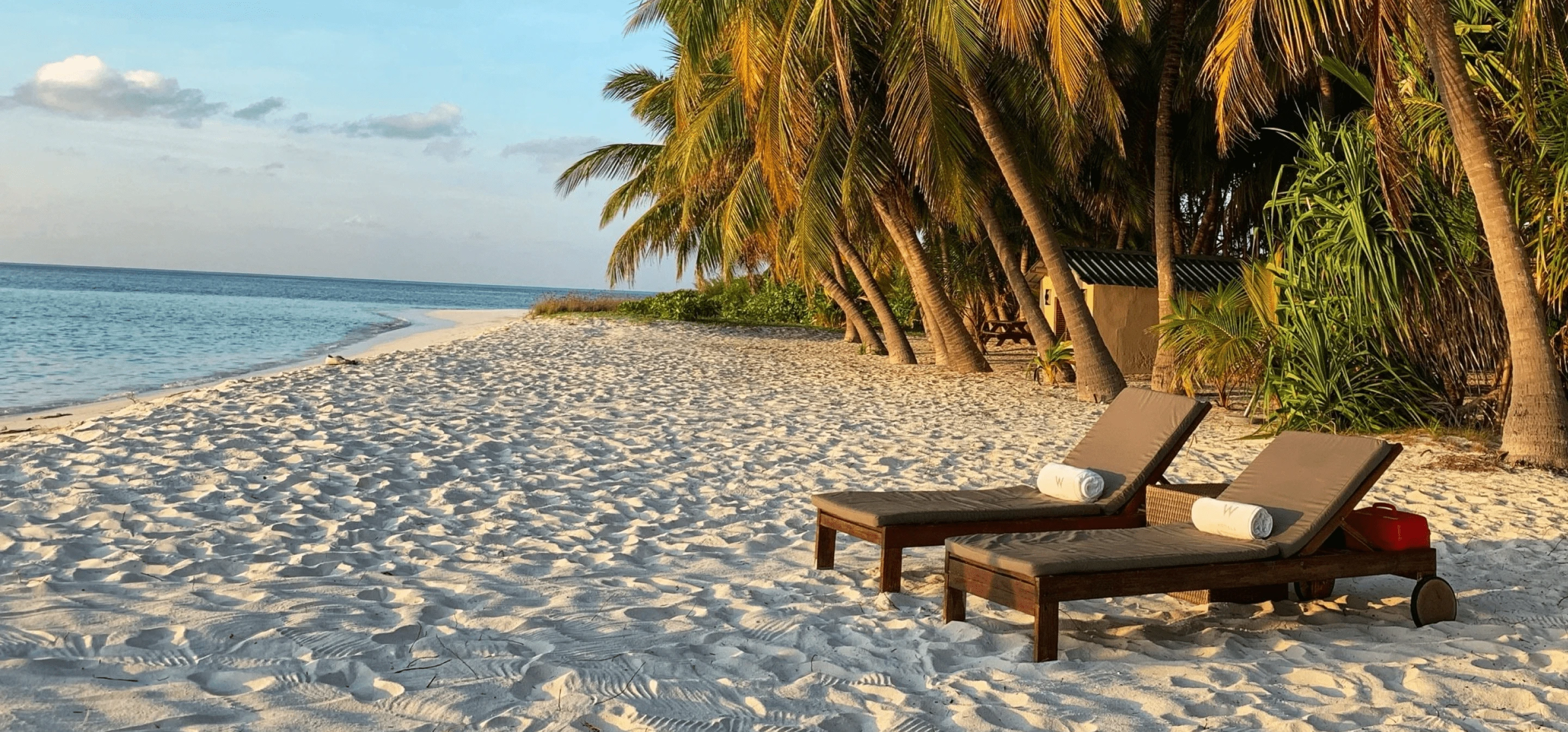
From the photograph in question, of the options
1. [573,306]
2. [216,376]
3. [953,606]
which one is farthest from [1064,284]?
[573,306]

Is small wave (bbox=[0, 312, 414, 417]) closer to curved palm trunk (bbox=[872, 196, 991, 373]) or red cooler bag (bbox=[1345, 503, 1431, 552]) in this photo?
curved palm trunk (bbox=[872, 196, 991, 373])

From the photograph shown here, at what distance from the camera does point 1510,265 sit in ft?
25.4

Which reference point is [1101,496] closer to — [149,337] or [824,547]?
[824,547]

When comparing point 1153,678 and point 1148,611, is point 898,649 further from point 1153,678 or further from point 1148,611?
point 1148,611

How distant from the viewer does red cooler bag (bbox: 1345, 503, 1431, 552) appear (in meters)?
4.31

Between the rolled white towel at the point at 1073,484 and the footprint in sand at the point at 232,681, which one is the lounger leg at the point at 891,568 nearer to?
the rolled white towel at the point at 1073,484

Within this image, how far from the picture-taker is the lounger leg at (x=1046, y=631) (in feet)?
12.1

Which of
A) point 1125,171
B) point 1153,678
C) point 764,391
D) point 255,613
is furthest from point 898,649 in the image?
point 1125,171

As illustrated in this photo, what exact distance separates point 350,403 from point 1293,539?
25.8 ft

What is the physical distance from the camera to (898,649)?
12.5 feet

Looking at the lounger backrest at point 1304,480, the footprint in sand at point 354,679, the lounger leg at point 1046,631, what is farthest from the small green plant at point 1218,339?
the footprint in sand at point 354,679

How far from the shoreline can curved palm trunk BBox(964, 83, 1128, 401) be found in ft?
27.0

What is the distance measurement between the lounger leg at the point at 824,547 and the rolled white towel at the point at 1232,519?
1.44 m

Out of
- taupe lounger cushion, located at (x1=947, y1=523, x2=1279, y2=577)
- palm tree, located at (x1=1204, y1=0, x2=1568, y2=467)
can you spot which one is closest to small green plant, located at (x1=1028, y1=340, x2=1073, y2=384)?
palm tree, located at (x1=1204, y1=0, x2=1568, y2=467)
